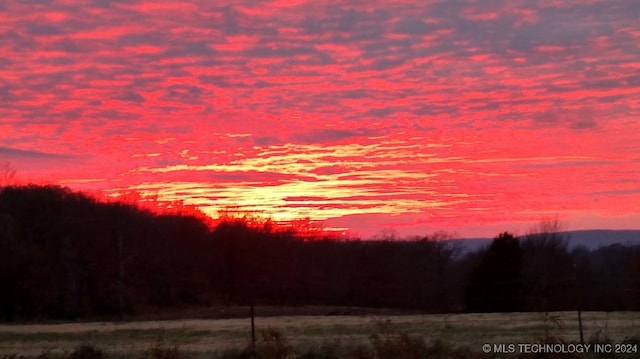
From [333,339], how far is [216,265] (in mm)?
40526

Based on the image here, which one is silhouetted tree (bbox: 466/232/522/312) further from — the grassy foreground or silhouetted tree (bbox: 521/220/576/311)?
the grassy foreground

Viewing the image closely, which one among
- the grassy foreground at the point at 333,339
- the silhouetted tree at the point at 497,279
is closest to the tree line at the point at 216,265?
the silhouetted tree at the point at 497,279

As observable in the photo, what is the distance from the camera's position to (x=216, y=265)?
213ft

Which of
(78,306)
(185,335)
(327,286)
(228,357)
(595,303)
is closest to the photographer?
(228,357)

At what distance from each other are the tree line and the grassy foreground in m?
17.7

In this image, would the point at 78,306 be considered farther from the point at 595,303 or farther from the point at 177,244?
the point at 595,303

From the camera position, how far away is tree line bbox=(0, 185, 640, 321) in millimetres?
54688

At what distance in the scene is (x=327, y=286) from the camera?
211ft

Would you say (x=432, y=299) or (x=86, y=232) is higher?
(x=86, y=232)

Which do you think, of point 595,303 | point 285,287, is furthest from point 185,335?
point 285,287

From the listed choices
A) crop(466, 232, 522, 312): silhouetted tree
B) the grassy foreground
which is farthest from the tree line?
the grassy foreground

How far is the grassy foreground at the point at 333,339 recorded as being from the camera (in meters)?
17.6

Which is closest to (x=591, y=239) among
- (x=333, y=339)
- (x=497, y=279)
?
(x=497, y=279)

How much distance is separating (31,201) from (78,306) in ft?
42.4
